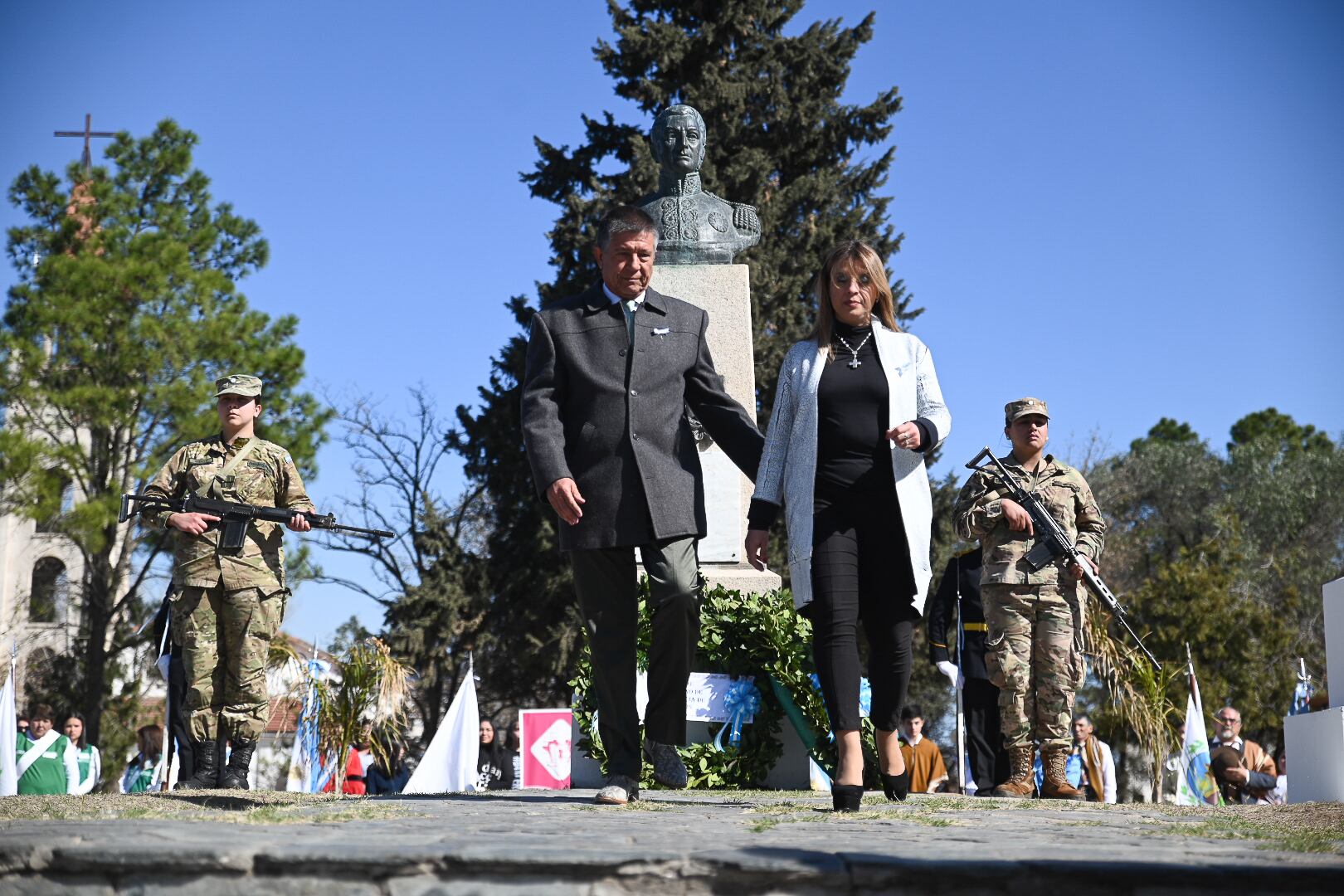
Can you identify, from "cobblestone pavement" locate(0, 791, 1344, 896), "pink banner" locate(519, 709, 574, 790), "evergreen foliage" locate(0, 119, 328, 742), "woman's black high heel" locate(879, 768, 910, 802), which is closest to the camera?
"cobblestone pavement" locate(0, 791, 1344, 896)

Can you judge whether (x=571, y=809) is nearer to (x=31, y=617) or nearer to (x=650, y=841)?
→ (x=650, y=841)

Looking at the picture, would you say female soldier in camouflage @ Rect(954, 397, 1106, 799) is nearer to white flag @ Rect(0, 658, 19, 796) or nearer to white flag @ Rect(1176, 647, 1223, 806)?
white flag @ Rect(1176, 647, 1223, 806)

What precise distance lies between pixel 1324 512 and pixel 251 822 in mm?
47614

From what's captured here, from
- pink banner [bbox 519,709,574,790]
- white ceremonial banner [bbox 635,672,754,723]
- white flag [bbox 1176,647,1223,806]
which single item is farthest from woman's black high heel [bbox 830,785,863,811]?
white flag [bbox 1176,647,1223,806]

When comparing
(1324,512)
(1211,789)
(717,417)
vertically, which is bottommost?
(1211,789)

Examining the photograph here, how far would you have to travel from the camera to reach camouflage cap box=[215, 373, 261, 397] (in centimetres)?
790

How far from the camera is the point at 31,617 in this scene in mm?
32562

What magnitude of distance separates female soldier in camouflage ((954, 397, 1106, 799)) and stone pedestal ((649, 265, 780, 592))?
6.43 ft

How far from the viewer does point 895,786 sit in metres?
5.52

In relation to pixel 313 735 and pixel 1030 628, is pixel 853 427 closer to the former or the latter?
pixel 1030 628

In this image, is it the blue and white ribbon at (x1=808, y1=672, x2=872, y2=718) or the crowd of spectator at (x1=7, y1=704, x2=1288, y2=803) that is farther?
the crowd of spectator at (x1=7, y1=704, x2=1288, y2=803)

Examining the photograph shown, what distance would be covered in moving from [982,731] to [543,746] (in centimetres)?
408

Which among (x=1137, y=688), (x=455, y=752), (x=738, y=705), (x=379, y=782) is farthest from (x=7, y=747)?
(x=1137, y=688)

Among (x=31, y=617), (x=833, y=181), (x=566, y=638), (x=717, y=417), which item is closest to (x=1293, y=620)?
(x=833, y=181)
